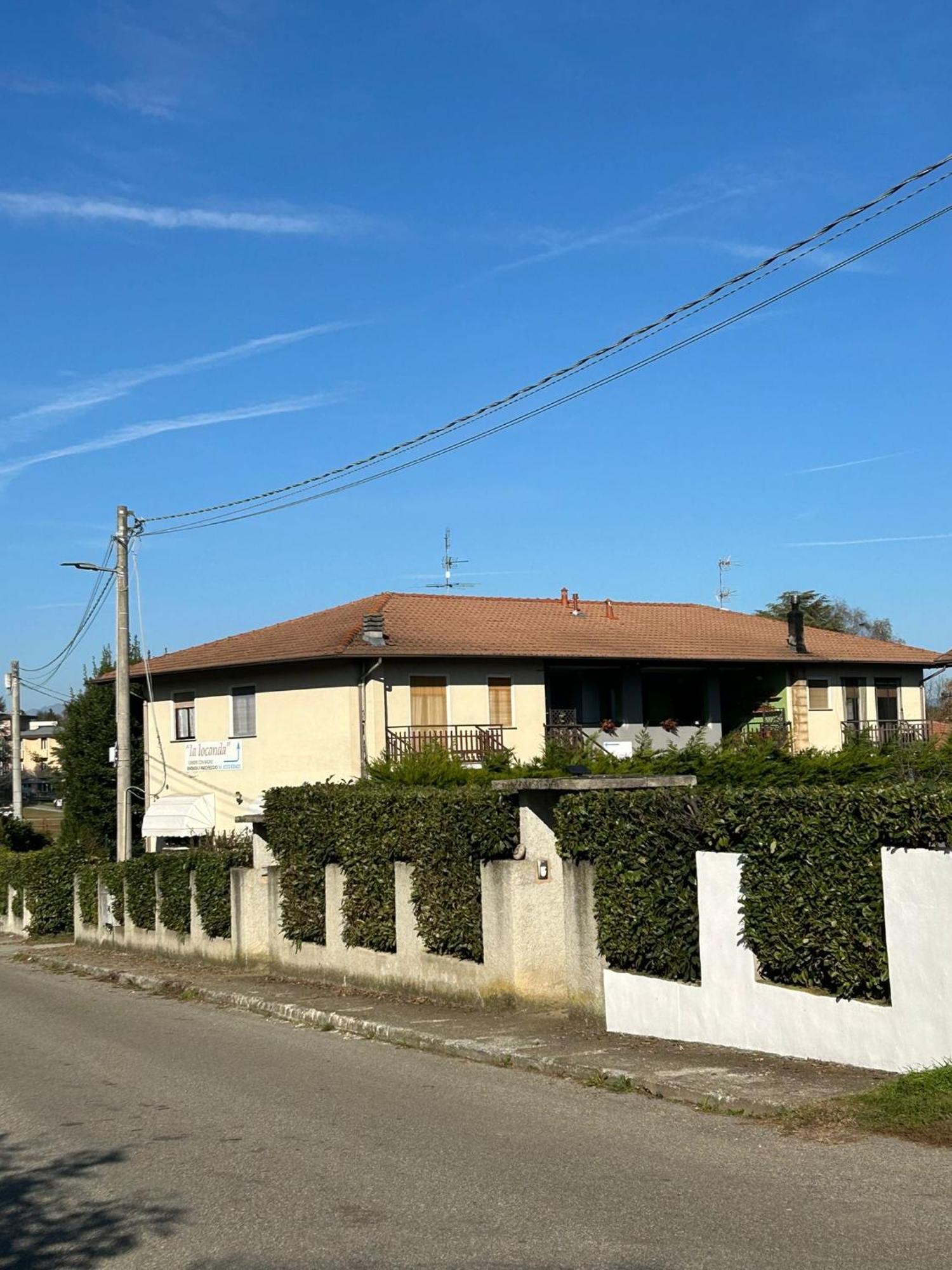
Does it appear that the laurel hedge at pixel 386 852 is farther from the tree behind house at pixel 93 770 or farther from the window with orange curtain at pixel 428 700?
the tree behind house at pixel 93 770

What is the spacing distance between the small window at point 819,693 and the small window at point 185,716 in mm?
18500

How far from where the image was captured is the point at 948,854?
8359mm

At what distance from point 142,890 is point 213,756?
14.8m

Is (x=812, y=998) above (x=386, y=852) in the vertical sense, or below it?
below

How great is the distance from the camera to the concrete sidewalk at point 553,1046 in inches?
339

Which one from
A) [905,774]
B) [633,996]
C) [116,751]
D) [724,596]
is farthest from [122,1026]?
[724,596]

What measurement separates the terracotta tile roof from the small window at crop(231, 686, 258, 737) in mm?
1084

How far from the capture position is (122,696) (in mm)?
25844

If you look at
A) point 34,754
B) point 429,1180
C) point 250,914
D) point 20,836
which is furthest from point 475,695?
point 34,754

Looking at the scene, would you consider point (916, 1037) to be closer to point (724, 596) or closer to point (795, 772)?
point (795, 772)

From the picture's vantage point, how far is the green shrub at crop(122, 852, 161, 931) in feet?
77.0

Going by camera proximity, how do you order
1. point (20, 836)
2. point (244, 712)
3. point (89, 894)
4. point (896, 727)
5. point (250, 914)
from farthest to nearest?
point (20, 836) → point (896, 727) → point (244, 712) → point (89, 894) → point (250, 914)

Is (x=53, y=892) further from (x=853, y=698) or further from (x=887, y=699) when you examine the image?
(x=887, y=699)

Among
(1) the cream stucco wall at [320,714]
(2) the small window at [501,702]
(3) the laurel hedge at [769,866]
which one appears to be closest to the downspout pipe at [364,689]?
(1) the cream stucco wall at [320,714]
